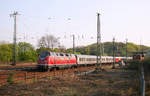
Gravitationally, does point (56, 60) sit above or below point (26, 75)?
above

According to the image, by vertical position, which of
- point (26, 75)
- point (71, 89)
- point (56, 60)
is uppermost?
point (56, 60)

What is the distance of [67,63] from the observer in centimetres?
3866

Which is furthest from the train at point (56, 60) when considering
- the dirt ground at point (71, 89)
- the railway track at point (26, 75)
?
the dirt ground at point (71, 89)

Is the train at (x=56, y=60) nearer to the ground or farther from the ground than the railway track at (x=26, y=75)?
farther from the ground

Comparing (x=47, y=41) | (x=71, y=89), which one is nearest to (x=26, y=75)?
(x=71, y=89)

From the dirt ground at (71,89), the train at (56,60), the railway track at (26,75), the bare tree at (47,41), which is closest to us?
the dirt ground at (71,89)

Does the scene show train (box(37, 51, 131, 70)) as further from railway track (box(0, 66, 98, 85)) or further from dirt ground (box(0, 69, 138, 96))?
dirt ground (box(0, 69, 138, 96))

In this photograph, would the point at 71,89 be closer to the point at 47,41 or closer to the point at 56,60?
the point at 56,60

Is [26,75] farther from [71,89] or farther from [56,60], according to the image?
[56,60]

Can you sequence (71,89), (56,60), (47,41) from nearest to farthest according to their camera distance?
1. (71,89)
2. (56,60)
3. (47,41)

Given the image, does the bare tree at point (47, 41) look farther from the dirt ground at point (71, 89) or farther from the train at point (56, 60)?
the dirt ground at point (71, 89)

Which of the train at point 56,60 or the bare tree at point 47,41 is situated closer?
the train at point 56,60

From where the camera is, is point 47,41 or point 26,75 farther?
point 47,41

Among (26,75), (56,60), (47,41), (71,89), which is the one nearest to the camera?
(71,89)
